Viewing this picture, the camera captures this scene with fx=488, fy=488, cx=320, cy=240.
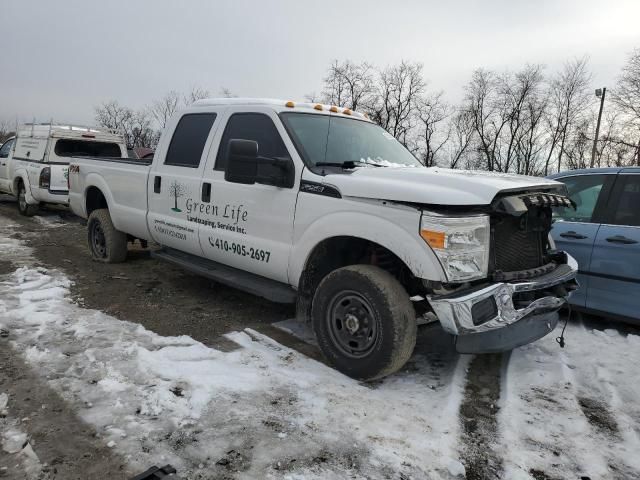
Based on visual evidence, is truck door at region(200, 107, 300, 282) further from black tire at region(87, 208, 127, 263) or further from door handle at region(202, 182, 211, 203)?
black tire at region(87, 208, 127, 263)

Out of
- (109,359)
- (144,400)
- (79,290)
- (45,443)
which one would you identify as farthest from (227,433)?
(79,290)

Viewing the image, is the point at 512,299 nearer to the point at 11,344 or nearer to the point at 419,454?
the point at 419,454

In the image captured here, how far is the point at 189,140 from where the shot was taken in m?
5.20

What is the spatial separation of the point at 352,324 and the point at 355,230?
69 cm

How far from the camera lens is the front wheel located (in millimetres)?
11263

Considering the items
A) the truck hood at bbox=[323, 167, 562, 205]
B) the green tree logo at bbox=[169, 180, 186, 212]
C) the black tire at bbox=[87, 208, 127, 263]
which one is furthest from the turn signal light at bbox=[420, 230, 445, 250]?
the black tire at bbox=[87, 208, 127, 263]

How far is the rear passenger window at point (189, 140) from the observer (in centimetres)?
502

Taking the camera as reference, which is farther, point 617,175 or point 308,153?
point 617,175

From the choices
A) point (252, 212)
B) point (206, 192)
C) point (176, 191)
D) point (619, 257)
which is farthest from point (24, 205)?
point (619, 257)

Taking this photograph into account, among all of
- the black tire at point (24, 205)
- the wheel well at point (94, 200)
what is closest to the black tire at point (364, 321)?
the wheel well at point (94, 200)

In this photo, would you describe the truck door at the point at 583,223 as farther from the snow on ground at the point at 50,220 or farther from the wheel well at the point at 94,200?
the snow on ground at the point at 50,220

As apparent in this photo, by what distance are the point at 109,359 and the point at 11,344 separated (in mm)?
886

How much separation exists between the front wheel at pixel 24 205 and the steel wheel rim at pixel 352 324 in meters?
10.1

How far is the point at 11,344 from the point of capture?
3.86 m
